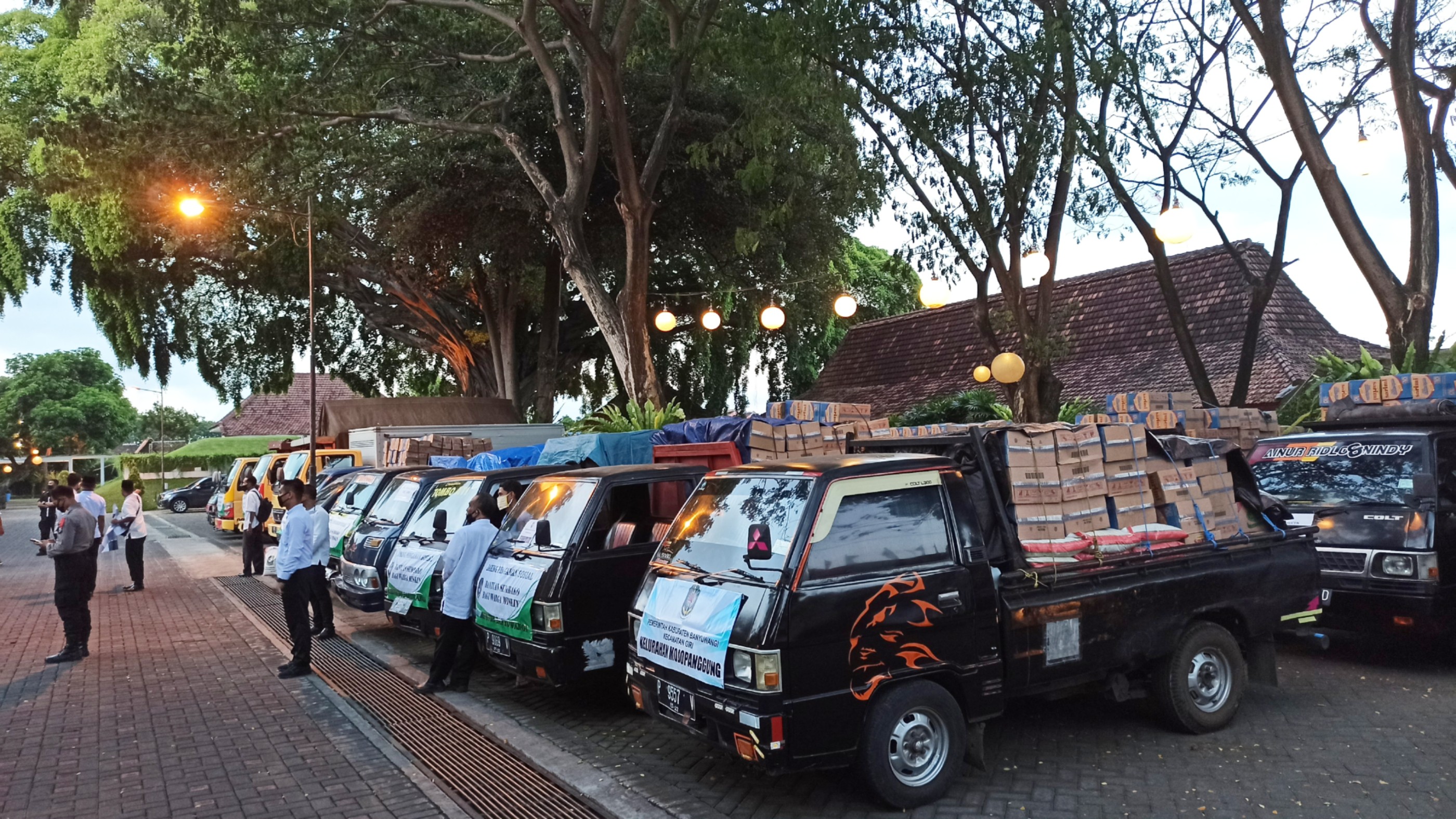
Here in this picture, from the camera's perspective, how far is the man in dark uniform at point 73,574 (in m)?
9.70

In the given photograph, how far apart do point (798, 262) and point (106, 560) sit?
15.3m

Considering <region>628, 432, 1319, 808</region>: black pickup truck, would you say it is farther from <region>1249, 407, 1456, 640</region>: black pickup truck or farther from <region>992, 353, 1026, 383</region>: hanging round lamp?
<region>992, 353, 1026, 383</region>: hanging round lamp

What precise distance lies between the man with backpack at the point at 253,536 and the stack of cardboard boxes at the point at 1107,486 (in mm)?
12786

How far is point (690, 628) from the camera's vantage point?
5.47 meters

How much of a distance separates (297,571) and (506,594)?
273 cm

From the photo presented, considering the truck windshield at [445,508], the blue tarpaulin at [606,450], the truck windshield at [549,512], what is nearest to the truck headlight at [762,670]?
the truck windshield at [549,512]

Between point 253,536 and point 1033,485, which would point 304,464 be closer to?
point 253,536

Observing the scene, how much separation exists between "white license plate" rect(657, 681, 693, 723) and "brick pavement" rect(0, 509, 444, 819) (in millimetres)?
1401

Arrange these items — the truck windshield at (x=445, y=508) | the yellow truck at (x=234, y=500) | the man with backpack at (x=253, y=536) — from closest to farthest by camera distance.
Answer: the truck windshield at (x=445, y=508)
the man with backpack at (x=253, y=536)
the yellow truck at (x=234, y=500)

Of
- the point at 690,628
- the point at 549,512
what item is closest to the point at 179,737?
the point at 549,512

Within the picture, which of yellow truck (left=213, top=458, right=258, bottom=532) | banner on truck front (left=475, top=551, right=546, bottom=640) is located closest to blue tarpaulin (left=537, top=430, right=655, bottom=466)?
banner on truck front (left=475, top=551, right=546, bottom=640)

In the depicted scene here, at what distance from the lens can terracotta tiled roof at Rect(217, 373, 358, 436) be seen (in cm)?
5250

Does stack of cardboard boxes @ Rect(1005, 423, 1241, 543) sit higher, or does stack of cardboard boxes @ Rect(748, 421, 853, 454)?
stack of cardboard boxes @ Rect(748, 421, 853, 454)

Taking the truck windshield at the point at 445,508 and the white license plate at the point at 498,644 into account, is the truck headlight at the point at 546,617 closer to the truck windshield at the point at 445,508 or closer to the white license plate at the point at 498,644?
the white license plate at the point at 498,644
